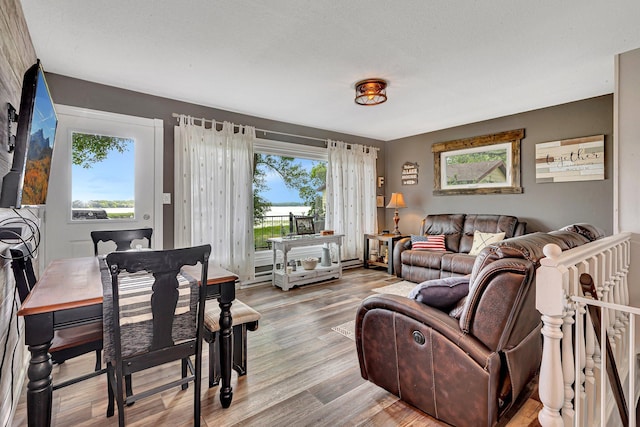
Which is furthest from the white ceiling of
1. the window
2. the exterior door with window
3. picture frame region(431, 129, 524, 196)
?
the window

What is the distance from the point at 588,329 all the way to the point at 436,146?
4.27 metres

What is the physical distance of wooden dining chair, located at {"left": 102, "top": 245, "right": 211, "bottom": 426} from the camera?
1401 mm

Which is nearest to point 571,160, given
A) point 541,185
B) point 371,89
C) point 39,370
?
point 541,185

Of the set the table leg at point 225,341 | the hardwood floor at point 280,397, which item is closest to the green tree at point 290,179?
the hardwood floor at point 280,397

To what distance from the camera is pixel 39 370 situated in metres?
1.31

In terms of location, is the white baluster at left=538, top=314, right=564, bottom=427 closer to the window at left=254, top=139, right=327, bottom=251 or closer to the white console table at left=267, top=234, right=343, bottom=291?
the white console table at left=267, top=234, right=343, bottom=291

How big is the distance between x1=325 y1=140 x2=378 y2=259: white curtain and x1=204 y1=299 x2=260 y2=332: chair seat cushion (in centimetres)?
324

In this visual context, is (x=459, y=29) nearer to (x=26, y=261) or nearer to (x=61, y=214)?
(x=26, y=261)

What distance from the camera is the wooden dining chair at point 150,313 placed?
55.2 inches

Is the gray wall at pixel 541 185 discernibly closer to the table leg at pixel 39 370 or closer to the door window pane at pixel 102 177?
the door window pane at pixel 102 177

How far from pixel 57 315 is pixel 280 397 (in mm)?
1275

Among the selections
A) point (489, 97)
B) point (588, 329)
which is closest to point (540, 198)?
point (489, 97)

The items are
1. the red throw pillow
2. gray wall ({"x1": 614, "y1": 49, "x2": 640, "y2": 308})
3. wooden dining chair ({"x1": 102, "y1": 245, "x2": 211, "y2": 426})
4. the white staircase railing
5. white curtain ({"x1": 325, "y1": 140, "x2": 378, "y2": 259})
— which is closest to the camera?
the white staircase railing

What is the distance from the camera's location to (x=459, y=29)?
2223 mm
